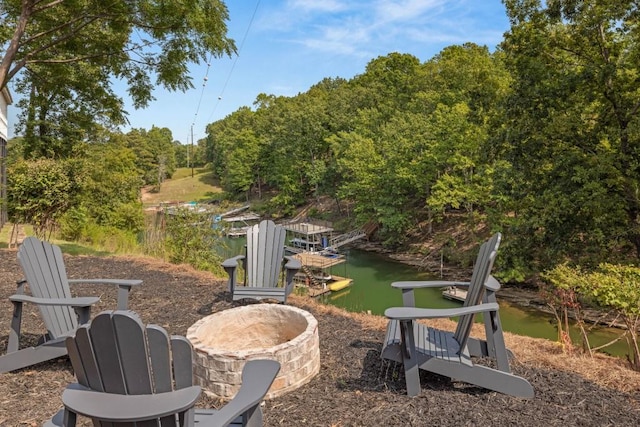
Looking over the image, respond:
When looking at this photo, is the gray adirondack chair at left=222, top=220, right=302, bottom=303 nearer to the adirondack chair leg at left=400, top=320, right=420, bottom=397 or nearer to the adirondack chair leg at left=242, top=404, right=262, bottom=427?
the adirondack chair leg at left=400, top=320, right=420, bottom=397

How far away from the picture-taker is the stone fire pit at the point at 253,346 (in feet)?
7.20

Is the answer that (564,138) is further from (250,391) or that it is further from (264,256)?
(250,391)

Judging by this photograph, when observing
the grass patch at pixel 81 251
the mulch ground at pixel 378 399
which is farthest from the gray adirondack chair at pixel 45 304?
the grass patch at pixel 81 251

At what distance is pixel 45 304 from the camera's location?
7.16 ft

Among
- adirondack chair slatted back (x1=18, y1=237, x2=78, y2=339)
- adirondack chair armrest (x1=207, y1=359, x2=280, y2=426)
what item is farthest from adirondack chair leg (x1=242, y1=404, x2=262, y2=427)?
adirondack chair slatted back (x1=18, y1=237, x2=78, y2=339)

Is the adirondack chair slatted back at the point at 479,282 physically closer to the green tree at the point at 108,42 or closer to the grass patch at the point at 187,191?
the green tree at the point at 108,42

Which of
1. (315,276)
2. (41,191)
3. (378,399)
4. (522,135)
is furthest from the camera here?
(315,276)

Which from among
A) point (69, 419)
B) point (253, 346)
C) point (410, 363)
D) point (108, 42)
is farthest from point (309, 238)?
point (69, 419)

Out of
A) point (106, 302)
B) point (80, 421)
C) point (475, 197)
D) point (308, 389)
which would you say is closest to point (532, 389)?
point (308, 389)

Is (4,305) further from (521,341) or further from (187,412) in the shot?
(521,341)

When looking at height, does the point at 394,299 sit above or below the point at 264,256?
below

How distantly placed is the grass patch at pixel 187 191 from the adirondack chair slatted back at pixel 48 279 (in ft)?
104

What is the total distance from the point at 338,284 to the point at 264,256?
864cm

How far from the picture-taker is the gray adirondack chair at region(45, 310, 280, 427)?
1091 mm
